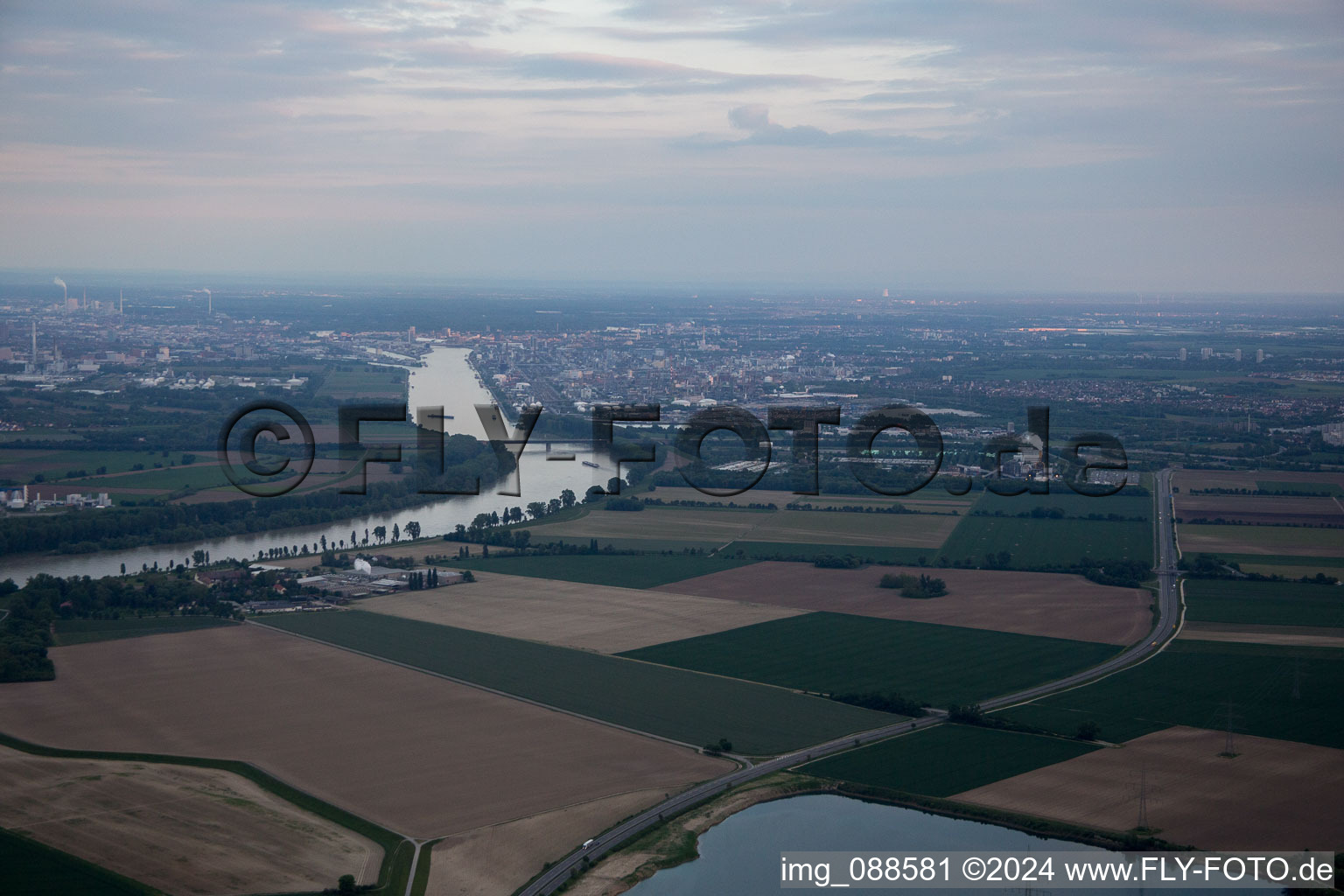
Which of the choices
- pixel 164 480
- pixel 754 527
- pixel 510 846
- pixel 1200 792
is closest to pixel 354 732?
pixel 510 846

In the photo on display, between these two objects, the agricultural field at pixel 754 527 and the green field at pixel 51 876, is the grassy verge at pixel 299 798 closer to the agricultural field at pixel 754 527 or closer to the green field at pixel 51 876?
the green field at pixel 51 876

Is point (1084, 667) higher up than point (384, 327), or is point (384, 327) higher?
point (384, 327)

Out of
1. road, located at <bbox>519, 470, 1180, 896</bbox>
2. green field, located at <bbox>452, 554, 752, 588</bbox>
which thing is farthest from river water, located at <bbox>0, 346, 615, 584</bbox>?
road, located at <bbox>519, 470, 1180, 896</bbox>

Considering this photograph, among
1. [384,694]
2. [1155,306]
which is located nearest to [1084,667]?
[384,694]

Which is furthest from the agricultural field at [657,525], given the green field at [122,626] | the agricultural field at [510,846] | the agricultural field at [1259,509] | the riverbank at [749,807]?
the agricultural field at [510,846]

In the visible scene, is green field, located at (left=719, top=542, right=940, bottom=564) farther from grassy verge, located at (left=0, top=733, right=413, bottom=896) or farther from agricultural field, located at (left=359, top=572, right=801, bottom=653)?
grassy verge, located at (left=0, top=733, right=413, bottom=896)

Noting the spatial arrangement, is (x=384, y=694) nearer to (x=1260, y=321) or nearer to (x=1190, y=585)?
(x=1190, y=585)
